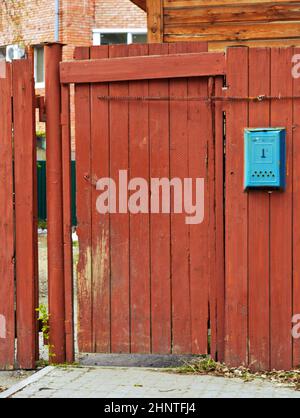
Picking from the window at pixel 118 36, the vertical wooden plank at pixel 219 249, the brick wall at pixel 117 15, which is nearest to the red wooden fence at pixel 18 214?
the vertical wooden plank at pixel 219 249

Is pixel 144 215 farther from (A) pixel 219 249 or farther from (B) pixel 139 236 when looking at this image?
(A) pixel 219 249

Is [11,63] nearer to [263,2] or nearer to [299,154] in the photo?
[299,154]

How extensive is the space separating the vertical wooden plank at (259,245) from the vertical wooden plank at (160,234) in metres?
0.64

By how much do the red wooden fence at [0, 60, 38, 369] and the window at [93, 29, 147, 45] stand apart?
2101 cm

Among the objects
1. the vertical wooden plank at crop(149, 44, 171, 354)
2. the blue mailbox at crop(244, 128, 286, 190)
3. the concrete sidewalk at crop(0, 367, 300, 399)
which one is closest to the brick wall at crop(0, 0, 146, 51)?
the vertical wooden plank at crop(149, 44, 171, 354)

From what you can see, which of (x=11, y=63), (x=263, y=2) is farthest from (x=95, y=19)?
(x=11, y=63)

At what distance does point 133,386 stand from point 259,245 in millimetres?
1395

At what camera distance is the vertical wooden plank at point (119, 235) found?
6227mm

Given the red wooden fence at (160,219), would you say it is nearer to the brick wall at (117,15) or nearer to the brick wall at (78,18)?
the brick wall at (78,18)

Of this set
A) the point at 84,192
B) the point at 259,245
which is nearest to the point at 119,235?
the point at 84,192

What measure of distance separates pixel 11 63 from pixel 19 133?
0.55 m

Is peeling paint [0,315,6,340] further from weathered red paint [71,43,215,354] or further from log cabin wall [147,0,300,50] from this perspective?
log cabin wall [147,0,300,50]

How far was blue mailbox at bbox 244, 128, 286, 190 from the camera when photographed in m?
5.82
